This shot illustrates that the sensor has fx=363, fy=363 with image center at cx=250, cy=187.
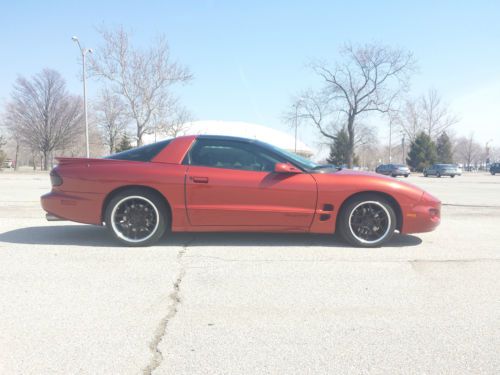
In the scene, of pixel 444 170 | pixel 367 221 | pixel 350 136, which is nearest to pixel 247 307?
pixel 367 221

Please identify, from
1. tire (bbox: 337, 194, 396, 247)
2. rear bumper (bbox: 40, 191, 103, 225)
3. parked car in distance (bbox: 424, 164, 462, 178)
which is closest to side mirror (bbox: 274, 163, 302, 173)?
tire (bbox: 337, 194, 396, 247)

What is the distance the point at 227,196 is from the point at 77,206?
6.20 feet

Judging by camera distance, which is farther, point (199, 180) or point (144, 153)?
point (144, 153)

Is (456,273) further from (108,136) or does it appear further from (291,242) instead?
(108,136)

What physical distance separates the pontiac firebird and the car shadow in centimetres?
29

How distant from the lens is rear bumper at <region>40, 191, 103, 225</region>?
14.8ft

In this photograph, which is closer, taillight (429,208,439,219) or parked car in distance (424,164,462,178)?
taillight (429,208,439,219)

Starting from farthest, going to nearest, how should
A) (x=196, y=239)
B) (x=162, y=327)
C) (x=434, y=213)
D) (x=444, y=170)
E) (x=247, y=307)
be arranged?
(x=444, y=170), (x=196, y=239), (x=434, y=213), (x=247, y=307), (x=162, y=327)

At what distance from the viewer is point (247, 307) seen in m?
2.82

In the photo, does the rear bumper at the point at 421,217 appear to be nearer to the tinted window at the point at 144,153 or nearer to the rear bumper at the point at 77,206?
the tinted window at the point at 144,153

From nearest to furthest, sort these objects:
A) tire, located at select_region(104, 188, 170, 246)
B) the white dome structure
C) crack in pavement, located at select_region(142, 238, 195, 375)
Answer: crack in pavement, located at select_region(142, 238, 195, 375)
tire, located at select_region(104, 188, 170, 246)
the white dome structure

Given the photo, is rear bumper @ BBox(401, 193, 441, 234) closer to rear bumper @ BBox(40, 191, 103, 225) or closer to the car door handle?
the car door handle

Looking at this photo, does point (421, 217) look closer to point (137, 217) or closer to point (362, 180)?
point (362, 180)

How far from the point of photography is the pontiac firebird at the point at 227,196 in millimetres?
4395
